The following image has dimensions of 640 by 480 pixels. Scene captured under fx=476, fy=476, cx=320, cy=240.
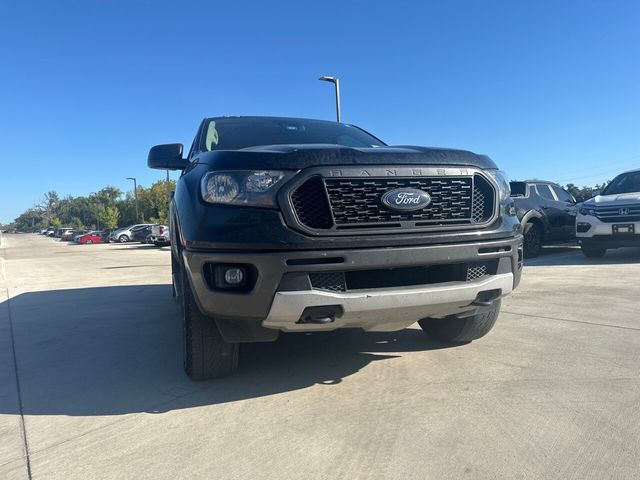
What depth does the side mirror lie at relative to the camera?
4023mm

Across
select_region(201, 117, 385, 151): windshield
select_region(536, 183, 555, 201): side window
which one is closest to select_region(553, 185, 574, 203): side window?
select_region(536, 183, 555, 201): side window

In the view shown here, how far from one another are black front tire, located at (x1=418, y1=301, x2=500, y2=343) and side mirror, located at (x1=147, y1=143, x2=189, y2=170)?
95.6 inches

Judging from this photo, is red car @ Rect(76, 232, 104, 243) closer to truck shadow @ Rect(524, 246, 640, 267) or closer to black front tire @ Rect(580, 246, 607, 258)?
truck shadow @ Rect(524, 246, 640, 267)

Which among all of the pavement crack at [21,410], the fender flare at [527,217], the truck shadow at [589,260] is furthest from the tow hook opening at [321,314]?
the fender flare at [527,217]

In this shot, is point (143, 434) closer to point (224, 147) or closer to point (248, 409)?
point (248, 409)

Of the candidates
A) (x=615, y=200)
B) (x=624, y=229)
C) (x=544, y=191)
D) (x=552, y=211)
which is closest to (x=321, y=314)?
(x=624, y=229)

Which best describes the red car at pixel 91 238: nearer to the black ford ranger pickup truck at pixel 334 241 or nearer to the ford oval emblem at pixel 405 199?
the black ford ranger pickup truck at pixel 334 241

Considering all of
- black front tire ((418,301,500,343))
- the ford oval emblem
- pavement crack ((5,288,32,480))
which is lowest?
pavement crack ((5,288,32,480))

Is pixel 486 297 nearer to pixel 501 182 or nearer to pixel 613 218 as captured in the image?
pixel 501 182

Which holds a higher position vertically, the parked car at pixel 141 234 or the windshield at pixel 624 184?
the windshield at pixel 624 184

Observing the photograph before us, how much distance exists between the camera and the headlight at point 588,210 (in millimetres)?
8433

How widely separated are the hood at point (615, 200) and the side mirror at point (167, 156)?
24.6ft

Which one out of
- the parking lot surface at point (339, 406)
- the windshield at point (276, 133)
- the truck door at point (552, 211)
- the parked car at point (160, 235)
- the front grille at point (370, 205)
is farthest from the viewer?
the parked car at point (160, 235)

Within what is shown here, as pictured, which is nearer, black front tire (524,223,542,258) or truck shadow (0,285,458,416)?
truck shadow (0,285,458,416)
